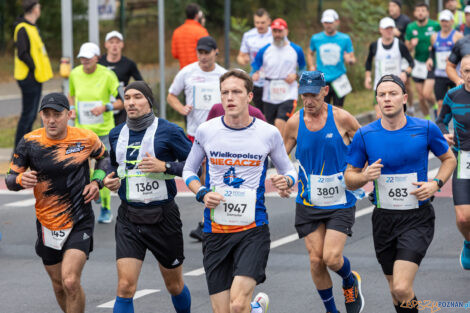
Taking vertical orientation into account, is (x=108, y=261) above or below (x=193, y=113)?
below

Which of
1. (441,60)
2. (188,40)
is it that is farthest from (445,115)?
(441,60)

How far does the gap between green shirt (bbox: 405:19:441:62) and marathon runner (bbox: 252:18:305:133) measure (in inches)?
215

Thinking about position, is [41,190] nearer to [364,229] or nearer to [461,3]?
[364,229]

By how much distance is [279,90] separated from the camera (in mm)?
15391

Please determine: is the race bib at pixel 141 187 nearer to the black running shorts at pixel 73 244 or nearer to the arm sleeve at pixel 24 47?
the black running shorts at pixel 73 244

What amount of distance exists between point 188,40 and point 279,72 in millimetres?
1403

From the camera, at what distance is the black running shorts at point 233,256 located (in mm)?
7000

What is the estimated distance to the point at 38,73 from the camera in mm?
16062

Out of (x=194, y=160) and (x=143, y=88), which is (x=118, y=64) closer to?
(x=143, y=88)

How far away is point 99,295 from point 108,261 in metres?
1.39

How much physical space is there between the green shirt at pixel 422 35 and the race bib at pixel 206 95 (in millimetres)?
9474

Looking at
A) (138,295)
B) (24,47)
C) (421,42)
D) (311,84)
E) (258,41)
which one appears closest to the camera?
(311,84)

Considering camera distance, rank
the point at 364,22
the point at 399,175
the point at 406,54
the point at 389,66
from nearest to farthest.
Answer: the point at 399,175, the point at 406,54, the point at 389,66, the point at 364,22

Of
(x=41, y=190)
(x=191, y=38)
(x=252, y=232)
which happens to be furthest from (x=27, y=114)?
(x=252, y=232)
